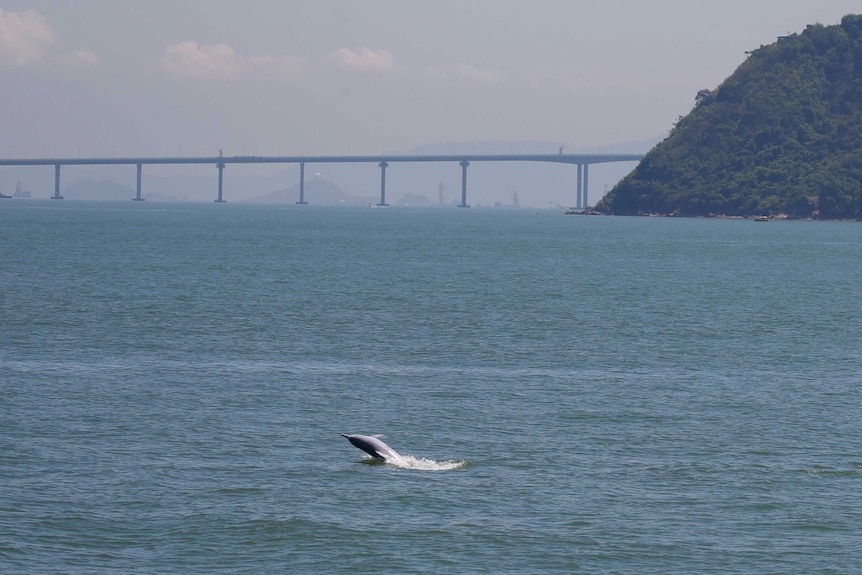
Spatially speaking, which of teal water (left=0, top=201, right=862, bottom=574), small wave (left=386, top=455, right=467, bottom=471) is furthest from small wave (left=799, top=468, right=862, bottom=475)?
small wave (left=386, top=455, right=467, bottom=471)

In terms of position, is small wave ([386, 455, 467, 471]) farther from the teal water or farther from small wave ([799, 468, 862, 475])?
small wave ([799, 468, 862, 475])

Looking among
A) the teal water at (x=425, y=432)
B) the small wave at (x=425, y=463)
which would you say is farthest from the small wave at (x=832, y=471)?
the small wave at (x=425, y=463)

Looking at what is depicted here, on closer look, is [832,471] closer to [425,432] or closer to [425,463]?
[425,463]

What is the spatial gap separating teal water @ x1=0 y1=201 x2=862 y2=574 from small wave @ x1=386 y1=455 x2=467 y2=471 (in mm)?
90

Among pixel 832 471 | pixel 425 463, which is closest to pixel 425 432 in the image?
pixel 425 463

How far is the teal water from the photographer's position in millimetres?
23859

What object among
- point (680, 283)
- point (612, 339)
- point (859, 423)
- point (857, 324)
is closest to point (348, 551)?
point (859, 423)

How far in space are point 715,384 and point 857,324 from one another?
68.8ft

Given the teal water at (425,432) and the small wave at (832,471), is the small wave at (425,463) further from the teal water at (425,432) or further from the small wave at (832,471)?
the small wave at (832,471)

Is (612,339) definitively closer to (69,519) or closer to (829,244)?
(69,519)

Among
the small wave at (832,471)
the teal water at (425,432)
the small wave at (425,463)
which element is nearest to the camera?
the teal water at (425,432)

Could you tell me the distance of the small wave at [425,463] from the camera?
29.0 m

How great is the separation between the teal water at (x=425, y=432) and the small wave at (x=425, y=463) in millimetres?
90

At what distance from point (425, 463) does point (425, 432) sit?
10.7ft
